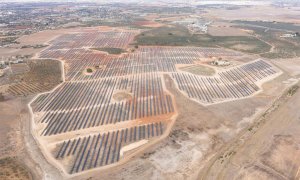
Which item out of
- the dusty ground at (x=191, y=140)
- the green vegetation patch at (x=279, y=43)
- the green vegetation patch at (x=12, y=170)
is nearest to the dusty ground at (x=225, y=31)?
the green vegetation patch at (x=279, y=43)

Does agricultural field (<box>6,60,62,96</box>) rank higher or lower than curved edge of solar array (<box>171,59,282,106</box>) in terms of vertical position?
lower

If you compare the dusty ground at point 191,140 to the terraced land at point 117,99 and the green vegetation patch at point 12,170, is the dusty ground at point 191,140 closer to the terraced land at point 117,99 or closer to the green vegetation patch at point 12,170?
the terraced land at point 117,99

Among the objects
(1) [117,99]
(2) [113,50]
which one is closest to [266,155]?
(1) [117,99]

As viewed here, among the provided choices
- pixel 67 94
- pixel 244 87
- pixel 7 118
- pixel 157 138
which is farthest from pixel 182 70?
pixel 7 118

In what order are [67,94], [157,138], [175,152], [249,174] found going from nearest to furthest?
[249,174], [175,152], [157,138], [67,94]

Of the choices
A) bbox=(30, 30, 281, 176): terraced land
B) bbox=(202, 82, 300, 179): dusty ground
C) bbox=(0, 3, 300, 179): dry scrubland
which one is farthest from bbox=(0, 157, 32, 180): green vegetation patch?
bbox=(202, 82, 300, 179): dusty ground

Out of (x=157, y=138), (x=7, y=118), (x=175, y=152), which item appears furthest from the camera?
(x=7, y=118)

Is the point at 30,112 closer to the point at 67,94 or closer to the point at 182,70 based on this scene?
the point at 67,94

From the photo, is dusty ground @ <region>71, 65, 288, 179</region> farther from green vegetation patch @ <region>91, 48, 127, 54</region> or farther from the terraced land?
green vegetation patch @ <region>91, 48, 127, 54</region>
